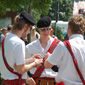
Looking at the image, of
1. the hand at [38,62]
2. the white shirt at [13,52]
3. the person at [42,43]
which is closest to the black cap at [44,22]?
the person at [42,43]

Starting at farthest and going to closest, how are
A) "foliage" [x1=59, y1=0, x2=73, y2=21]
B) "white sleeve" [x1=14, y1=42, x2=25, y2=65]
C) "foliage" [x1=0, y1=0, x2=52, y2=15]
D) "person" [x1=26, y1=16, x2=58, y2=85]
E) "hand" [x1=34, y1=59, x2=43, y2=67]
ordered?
"foliage" [x1=59, y1=0, x2=73, y2=21] < "foliage" [x1=0, y1=0, x2=52, y2=15] < "person" [x1=26, y1=16, x2=58, y2=85] < "hand" [x1=34, y1=59, x2=43, y2=67] < "white sleeve" [x1=14, y1=42, x2=25, y2=65]

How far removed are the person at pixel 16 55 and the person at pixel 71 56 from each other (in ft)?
1.12

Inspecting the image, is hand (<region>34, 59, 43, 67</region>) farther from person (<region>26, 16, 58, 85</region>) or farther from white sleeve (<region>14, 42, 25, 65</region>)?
person (<region>26, 16, 58, 85</region>)

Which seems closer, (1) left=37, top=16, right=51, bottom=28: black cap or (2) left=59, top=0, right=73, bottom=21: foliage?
(1) left=37, top=16, right=51, bottom=28: black cap

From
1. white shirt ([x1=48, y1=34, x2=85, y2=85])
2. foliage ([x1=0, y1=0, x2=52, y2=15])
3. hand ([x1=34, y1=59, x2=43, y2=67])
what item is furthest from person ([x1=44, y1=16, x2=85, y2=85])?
foliage ([x1=0, y1=0, x2=52, y2=15])

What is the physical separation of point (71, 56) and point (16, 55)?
0.69 meters

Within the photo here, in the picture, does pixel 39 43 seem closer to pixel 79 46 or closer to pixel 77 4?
pixel 79 46

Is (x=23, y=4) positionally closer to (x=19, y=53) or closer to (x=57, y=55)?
(x=19, y=53)

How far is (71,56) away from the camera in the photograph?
2.61 meters

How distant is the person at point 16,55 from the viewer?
2782 mm

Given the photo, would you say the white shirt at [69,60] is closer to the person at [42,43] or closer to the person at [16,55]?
the person at [16,55]

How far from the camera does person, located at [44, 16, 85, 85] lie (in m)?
2.62

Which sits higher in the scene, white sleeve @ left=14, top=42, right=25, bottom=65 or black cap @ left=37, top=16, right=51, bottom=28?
black cap @ left=37, top=16, right=51, bottom=28

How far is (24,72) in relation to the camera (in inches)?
114
